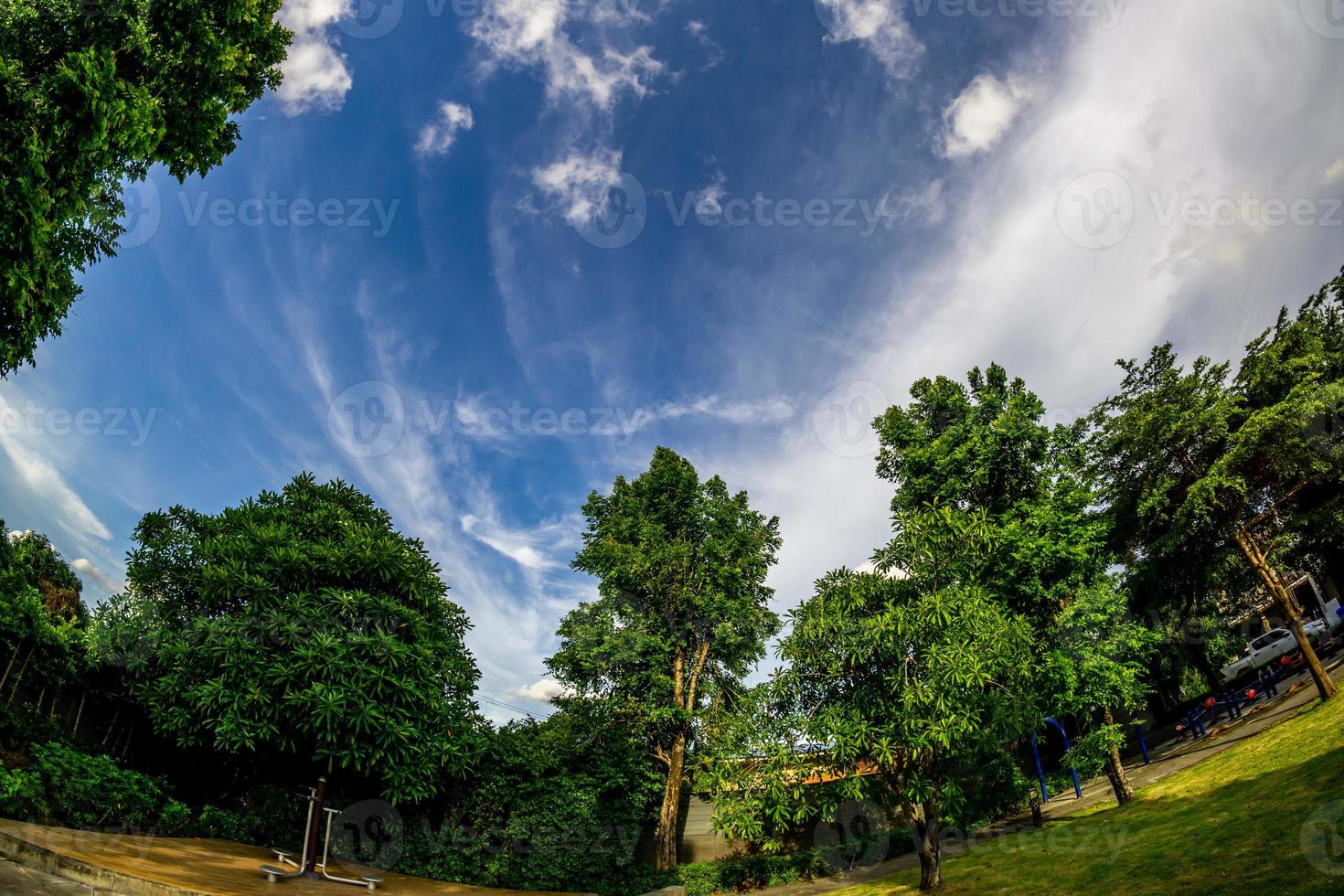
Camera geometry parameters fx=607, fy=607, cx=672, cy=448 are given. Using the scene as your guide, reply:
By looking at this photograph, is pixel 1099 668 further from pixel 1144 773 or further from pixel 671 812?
pixel 671 812

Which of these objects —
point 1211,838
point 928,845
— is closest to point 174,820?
point 928,845

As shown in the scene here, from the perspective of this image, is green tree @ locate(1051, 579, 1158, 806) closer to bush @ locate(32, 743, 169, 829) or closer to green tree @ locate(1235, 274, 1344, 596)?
green tree @ locate(1235, 274, 1344, 596)

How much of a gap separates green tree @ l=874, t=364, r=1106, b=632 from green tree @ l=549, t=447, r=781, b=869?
20.0 ft

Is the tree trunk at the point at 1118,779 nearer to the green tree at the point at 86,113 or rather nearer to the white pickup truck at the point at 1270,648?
the white pickup truck at the point at 1270,648

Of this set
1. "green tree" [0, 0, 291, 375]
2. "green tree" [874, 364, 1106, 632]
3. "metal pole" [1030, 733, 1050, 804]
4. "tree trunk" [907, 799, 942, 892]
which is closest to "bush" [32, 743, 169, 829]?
"green tree" [0, 0, 291, 375]

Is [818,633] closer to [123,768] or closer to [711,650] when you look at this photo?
[711,650]

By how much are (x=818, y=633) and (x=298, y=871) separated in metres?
10.4

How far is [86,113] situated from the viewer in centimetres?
808

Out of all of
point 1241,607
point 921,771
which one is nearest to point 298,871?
point 921,771

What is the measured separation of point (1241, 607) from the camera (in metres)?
26.6

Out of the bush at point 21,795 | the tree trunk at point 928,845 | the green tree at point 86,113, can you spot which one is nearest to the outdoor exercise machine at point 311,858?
the bush at point 21,795

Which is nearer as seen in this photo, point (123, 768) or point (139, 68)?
point (139, 68)

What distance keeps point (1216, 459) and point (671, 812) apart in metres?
19.9

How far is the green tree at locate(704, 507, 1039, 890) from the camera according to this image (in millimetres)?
9539
